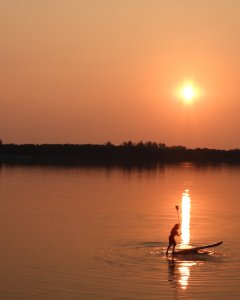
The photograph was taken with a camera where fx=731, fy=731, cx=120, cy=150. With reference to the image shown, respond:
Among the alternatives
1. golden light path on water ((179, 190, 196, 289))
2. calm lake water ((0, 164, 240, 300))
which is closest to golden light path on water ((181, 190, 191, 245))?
golden light path on water ((179, 190, 196, 289))

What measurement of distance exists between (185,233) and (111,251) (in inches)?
310

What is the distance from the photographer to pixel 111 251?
99.4ft

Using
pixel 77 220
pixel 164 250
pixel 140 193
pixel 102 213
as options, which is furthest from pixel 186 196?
pixel 164 250

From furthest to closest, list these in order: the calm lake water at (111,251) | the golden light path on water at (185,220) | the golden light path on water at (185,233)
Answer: the golden light path on water at (185,220)
the golden light path on water at (185,233)
the calm lake water at (111,251)

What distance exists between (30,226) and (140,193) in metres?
29.6

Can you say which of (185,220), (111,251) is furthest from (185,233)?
(111,251)

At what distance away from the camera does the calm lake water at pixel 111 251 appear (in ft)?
75.2

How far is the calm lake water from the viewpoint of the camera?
22.9m

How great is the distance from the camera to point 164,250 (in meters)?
30.5

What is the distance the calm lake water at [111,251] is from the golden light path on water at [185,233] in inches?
2.8

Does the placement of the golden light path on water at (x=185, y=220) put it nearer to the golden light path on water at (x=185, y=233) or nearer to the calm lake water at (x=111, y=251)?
the golden light path on water at (x=185, y=233)

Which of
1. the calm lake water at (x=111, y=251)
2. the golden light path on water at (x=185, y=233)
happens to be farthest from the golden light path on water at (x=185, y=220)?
the calm lake water at (x=111, y=251)

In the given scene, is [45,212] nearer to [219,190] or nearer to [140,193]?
[140,193]

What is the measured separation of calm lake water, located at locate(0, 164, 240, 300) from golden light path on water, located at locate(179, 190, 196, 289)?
7 cm
